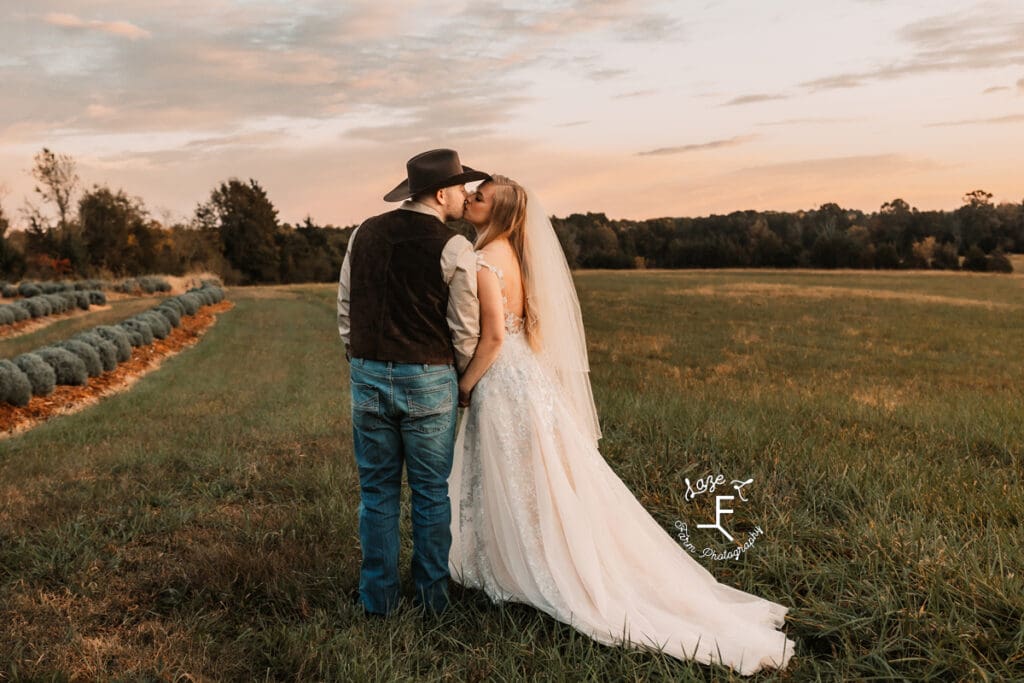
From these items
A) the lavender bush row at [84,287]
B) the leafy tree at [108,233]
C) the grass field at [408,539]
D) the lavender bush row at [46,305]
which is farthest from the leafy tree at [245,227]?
the grass field at [408,539]

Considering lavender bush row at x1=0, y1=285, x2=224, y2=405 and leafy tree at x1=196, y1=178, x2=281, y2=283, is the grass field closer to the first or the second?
lavender bush row at x1=0, y1=285, x2=224, y2=405

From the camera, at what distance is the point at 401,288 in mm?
3549

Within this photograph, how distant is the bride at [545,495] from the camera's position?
3.59 m

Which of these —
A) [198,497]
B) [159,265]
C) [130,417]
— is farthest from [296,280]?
[198,497]

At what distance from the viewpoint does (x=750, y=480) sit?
5.11 m

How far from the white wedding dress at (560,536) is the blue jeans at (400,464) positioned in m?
0.21

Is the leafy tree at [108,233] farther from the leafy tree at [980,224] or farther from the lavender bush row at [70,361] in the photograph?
the leafy tree at [980,224]

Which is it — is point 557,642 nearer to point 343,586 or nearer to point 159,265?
point 343,586

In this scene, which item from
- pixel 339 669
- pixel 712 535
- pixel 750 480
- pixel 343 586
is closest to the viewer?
pixel 339 669

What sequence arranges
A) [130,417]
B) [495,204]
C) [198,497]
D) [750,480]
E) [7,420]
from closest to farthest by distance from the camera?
1. [495,204]
2. [750,480]
3. [198,497]
4. [130,417]
5. [7,420]

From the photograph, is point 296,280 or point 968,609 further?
point 296,280

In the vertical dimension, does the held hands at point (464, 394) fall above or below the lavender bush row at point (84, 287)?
below

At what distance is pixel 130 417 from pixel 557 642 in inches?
311

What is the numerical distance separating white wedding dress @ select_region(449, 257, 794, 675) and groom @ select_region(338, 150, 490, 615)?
0.74 ft
